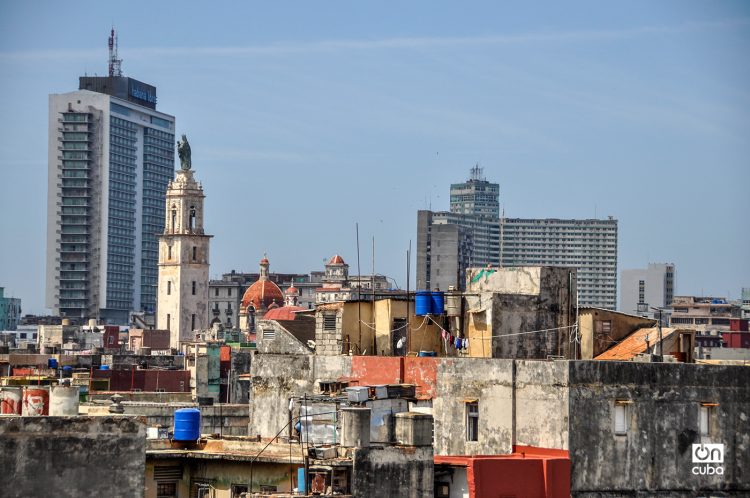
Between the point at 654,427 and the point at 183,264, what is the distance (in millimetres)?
148236

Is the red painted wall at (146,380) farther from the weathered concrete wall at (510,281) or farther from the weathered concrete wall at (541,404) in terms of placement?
the weathered concrete wall at (541,404)

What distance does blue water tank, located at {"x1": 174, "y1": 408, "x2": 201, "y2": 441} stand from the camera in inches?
1234

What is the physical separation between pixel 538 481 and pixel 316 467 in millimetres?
4503

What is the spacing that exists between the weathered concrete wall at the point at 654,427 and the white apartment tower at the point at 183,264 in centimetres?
14595

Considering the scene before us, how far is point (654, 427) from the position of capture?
107 feet

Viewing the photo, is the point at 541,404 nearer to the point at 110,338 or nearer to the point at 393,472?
the point at 393,472

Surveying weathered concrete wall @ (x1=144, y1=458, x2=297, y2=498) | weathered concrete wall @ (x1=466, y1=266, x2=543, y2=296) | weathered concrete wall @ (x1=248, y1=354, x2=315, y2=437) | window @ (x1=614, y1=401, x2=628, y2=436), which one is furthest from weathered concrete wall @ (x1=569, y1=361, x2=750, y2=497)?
weathered concrete wall @ (x1=248, y1=354, x2=315, y2=437)

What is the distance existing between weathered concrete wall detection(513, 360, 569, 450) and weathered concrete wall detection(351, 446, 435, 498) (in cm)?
502

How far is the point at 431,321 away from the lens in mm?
40719

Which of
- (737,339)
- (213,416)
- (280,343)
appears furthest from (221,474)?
(737,339)

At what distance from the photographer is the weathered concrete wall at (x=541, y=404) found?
31766 millimetres

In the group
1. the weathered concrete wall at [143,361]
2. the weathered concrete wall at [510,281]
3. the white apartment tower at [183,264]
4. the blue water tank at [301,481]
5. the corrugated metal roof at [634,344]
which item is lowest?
the blue water tank at [301,481]

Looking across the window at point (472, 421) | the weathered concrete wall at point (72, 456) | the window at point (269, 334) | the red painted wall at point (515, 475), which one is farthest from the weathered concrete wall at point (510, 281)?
the weathered concrete wall at point (72, 456)

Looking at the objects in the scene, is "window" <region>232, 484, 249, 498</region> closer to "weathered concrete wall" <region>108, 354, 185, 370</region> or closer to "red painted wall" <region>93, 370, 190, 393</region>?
"red painted wall" <region>93, 370, 190, 393</region>
